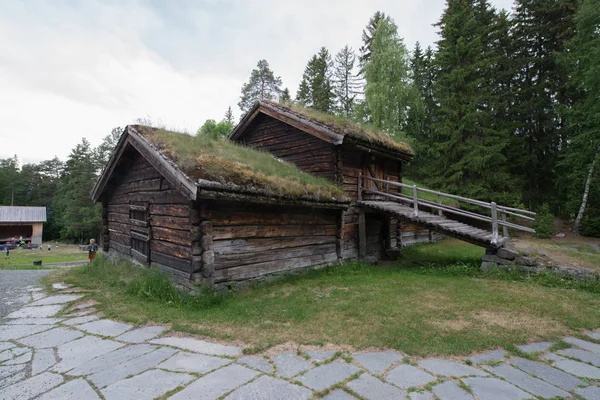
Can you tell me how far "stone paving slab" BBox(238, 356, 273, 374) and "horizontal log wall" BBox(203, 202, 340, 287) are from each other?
2873 mm

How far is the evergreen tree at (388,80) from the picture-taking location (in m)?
22.1

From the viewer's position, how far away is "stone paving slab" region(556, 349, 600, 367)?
3.63 meters

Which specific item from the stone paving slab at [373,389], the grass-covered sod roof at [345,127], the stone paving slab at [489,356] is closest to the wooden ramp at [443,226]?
the grass-covered sod roof at [345,127]

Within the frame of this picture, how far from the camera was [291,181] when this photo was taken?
7.67 meters

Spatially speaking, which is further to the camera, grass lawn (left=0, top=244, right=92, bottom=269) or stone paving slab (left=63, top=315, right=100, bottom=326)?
grass lawn (left=0, top=244, right=92, bottom=269)

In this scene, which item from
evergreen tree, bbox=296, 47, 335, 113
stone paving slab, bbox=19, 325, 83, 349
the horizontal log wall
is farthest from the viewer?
evergreen tree, bbox=296, 47, 335, 113

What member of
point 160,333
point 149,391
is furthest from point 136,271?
point 149,391

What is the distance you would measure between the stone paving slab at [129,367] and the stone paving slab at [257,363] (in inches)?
38.0

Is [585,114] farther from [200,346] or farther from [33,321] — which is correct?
[33,321]

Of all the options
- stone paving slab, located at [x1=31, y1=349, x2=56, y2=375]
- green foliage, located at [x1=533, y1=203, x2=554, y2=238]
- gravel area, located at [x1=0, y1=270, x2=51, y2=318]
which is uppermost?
green foliage, located at [x1=533, y1=203, x2=554, y2=238]

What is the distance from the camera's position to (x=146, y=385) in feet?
9.84

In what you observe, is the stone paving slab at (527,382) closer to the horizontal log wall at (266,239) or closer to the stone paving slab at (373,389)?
the stone paving slab at (373,389)

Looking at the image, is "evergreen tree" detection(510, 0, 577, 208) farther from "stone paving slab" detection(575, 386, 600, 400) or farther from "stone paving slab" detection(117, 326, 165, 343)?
"stone paving slab" detection(117, 326, 165, 343)

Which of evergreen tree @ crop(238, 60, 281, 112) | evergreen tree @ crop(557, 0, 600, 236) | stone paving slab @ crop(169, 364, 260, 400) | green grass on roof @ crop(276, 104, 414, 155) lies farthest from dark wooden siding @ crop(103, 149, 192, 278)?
evergreen tree @ crop(238, 60, 281, 112)
